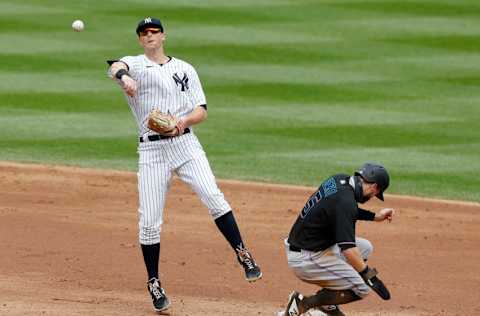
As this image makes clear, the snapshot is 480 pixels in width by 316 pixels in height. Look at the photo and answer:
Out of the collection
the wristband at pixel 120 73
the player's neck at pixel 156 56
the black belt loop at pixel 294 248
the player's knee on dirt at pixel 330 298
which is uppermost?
the player's neck at pixel 156 56

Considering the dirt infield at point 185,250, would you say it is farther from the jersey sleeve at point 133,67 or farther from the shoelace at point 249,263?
the jersey sleeve at point 133,67

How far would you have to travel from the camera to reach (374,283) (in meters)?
7.88

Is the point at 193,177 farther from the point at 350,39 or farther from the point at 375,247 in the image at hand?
the point at 350,39

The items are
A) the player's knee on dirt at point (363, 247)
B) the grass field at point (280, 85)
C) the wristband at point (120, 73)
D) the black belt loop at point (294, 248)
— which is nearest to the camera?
the black belt loop at point (294, 248)

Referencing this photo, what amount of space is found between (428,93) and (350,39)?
9.82 ft

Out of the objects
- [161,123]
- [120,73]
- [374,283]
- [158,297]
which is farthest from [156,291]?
[374,283]

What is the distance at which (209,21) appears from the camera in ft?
70.2

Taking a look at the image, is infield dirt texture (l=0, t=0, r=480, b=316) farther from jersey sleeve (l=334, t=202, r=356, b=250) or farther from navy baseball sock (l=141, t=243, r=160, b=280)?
jersey sleeve (l=334, t=202, r=356, b=250)

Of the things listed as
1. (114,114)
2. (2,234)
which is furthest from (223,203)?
(114,114)

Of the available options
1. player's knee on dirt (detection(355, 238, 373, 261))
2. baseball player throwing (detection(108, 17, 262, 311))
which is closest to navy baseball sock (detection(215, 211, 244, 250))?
baseball player throwing (detection(108, 17, 262, 311))

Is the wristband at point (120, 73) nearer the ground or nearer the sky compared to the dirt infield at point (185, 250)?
nearer the sky

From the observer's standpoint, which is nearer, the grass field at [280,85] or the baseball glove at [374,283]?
the baseball glove at [374,283]

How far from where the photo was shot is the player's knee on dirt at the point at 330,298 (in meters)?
8.33

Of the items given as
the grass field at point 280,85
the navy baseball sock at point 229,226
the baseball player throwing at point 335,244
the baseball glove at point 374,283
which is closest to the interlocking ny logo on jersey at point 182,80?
the navy baseball sock at point 229,226
